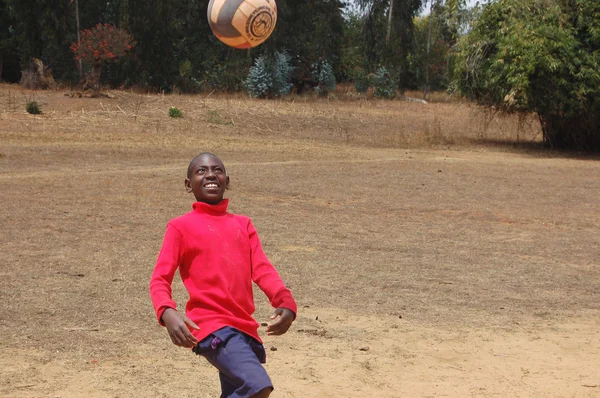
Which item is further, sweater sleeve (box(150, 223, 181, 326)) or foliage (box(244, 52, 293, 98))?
foliage (box(244, 52, 293, 98))

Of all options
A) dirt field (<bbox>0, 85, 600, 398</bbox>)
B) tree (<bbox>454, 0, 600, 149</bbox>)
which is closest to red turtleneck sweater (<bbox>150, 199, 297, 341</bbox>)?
dirt field (<bbox>0, 85, 600, 398</bbox>)

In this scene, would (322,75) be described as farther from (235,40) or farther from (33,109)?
(235,40)

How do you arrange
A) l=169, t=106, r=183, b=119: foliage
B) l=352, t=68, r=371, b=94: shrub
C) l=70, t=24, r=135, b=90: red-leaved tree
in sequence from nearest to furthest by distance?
1. l=169, t=106, r=183, b=119: foliage
2. l=70, t=24, r=135, b=90: red-leaved tree
3. l=352, t=68, r=371, b=94: shrub

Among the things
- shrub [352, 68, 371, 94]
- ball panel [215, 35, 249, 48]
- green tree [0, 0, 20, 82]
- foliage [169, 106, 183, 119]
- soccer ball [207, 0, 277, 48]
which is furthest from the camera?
shrub [352, 68, 371, 94]

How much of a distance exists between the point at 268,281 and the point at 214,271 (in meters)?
0.21

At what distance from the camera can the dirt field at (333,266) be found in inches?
200

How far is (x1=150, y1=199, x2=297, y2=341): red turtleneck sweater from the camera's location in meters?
3.12

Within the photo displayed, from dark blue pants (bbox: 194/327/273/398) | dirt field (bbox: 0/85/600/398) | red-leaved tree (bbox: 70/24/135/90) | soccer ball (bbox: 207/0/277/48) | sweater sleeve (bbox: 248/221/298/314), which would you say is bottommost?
dirt field (bbox: 0/85/600/398)

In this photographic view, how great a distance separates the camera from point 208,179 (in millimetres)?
3311

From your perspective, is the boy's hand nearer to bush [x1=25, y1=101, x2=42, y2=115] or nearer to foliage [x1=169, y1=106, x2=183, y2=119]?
bush [x1=25, y1=101, x2=42, y2=115]

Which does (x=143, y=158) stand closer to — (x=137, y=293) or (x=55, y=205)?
(x=55, y=205)

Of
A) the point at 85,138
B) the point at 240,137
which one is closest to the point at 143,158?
the point at 85,138

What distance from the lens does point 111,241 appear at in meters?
8.77

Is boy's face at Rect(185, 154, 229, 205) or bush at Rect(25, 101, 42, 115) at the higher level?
boy's face at Rect(185, 154, 229, 205)
